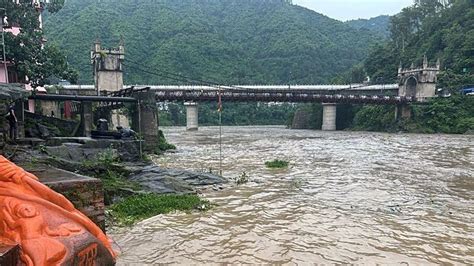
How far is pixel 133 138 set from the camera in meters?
18.3

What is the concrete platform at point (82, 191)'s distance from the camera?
219 inches

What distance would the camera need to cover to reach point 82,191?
5789mm

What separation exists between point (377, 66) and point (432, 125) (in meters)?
26.6

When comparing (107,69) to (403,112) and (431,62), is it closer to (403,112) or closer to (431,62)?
(403,112)

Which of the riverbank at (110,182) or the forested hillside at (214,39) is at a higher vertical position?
the forested hillside at (214,39)

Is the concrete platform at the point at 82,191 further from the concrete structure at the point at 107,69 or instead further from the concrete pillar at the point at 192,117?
the concrete pillar at the point at 192,117

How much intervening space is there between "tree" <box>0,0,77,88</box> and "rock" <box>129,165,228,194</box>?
12.0 metres

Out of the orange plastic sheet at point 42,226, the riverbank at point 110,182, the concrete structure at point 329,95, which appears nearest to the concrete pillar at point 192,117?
the concrete structure at point 329,95

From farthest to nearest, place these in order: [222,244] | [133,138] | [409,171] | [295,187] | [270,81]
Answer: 1. [270,81]
2. [133,138]
3. [409,171]
4. [295,187]
5. [222,244]

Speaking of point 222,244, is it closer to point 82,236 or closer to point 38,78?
point 82,236

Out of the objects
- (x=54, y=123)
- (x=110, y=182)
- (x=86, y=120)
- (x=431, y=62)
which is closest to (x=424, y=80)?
(x=431, y=62)

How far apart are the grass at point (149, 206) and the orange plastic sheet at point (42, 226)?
3.79m

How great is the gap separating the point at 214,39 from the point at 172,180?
9177 centimetres

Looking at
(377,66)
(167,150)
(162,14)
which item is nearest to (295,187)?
(167,150)
